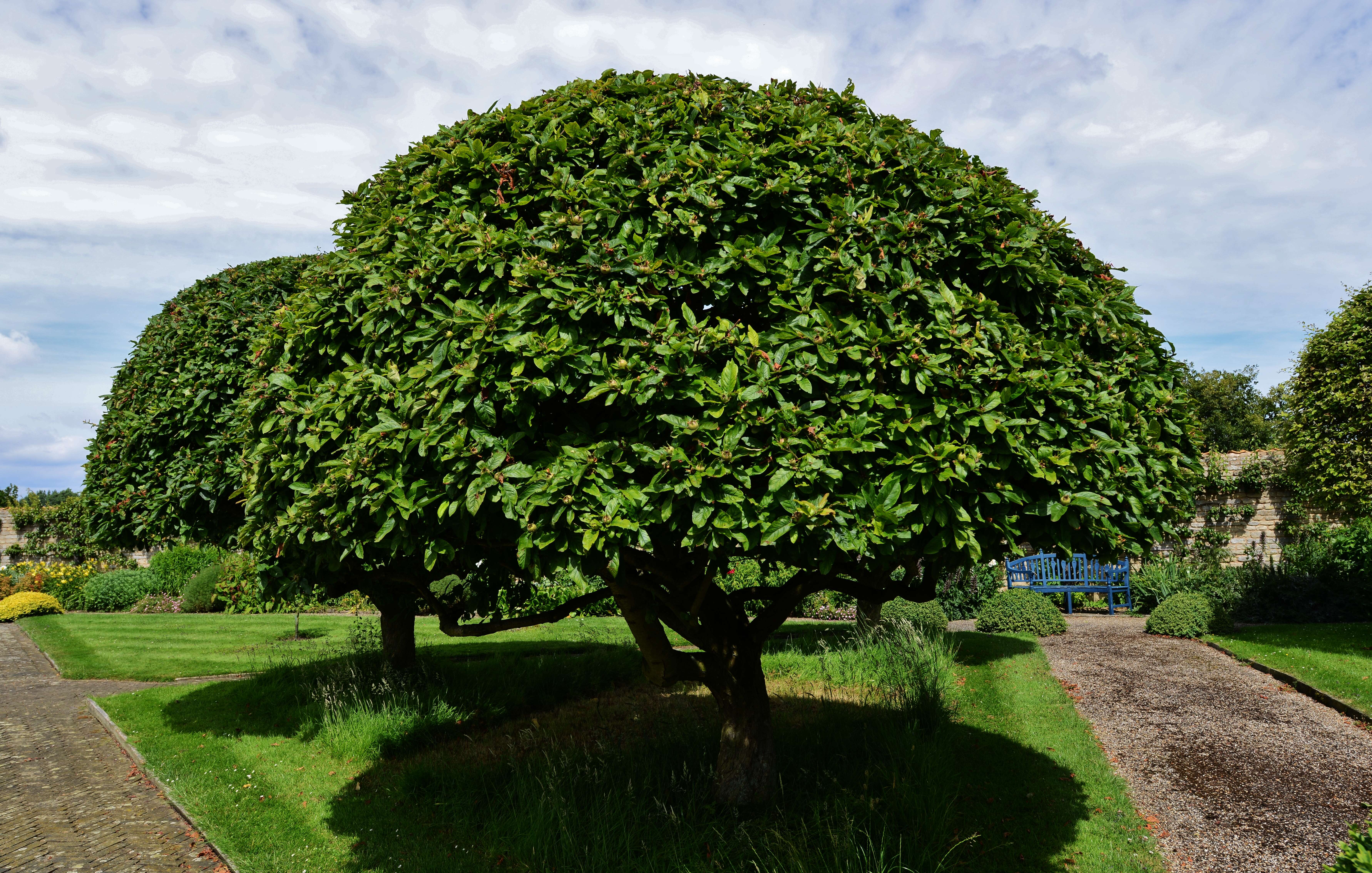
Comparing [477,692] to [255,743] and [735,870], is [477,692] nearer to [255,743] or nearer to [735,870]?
[255,743]

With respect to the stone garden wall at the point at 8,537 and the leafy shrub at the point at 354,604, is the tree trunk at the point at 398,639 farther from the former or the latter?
the stone garden wall at the point at 8,537

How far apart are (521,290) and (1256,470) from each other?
1926 cm

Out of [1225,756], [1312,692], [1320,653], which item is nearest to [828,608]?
[1320,653]

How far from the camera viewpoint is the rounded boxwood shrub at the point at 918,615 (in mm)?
11617

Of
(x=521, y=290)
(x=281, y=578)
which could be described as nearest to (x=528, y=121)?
(x=521, y=290)

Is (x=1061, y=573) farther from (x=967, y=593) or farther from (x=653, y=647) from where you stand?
(x=653, y=647)

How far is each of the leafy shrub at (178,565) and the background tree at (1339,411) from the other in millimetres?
25707

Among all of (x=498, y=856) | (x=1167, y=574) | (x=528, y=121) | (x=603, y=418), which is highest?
(x=528, y=121)

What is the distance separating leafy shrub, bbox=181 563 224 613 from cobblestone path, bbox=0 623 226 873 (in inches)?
418

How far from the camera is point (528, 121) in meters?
4.48

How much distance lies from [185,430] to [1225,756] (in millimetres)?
10861

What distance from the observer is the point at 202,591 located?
20.1 meters

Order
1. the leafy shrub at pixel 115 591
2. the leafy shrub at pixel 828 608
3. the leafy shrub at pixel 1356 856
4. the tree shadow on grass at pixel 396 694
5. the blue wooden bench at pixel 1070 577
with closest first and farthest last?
1. the leafy shrub at pixel 1356 856
2. the tree shadow on grass at pixel 396 694
3. the blue wooden bench at pixel 1070 577
4. the leafy shrub at pixel 828 608
5. the leafy shrub at pixel 115 591

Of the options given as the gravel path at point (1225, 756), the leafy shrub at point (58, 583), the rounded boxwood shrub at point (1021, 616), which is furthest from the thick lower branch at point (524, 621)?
the leafy shrub at point (58, 583)
